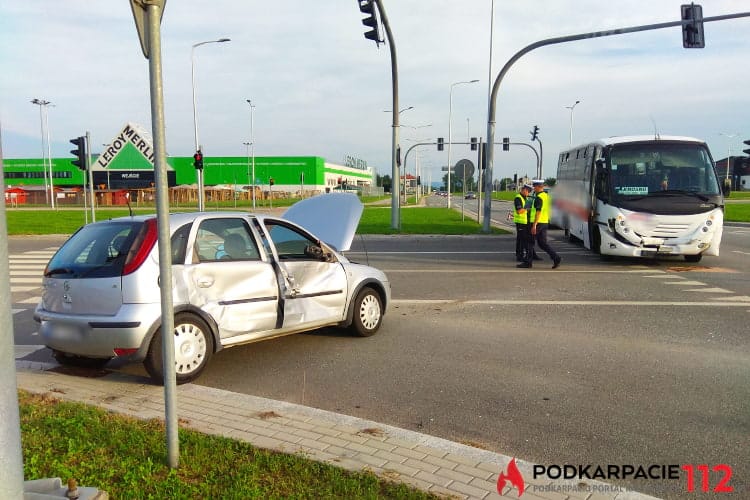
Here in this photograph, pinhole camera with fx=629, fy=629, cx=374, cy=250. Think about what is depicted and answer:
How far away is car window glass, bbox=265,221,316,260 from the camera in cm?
661

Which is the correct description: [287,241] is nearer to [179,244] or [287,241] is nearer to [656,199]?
[179,244]

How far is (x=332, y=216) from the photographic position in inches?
321

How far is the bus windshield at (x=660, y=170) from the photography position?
1350cm

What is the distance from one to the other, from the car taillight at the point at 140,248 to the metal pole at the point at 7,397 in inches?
115

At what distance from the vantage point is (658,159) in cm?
1384

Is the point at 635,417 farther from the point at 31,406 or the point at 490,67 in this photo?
the point at 490,67

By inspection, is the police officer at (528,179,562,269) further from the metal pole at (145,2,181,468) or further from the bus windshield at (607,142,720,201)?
the metal pole at (145,2,181,468)

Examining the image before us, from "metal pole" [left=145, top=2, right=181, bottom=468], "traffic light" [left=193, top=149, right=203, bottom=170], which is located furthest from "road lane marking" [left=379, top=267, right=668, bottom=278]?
"traffic light" [left=193, top=149, right=203, bottom=170]

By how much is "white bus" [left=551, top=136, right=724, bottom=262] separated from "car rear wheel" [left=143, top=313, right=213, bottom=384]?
34.4 ft

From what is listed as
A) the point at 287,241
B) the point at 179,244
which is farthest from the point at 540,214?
the point at 179,244

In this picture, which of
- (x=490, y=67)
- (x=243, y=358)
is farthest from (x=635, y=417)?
(x=490, y=67)

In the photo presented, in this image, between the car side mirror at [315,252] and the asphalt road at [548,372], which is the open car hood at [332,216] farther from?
the asphalt road at [548,372]

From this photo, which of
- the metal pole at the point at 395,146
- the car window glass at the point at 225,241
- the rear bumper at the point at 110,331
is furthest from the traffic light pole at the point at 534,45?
the rear bumper at the point at 110,331

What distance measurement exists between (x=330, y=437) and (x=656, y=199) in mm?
11393
